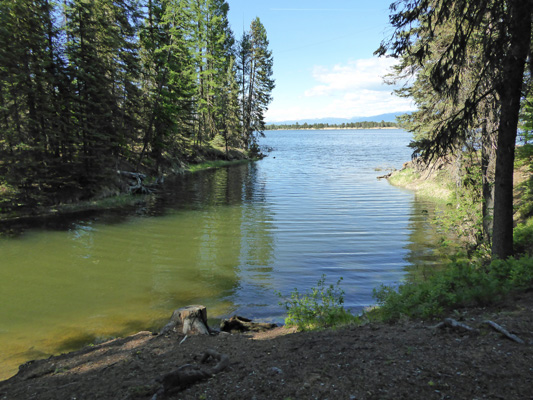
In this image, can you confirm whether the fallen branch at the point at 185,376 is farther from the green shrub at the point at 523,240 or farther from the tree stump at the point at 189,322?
the green shrub at the point at 523,240

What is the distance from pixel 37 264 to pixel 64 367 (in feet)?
26.3

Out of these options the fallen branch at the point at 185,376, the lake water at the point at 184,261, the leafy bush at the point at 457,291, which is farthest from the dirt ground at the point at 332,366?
the lake water at the point at 184,261

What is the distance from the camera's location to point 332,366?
14.9 feet

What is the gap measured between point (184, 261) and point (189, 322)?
544cm

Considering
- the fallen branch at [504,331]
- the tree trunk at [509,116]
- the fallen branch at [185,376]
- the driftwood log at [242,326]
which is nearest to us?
the fallen branch at [185,376]

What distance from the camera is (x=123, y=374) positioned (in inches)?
199

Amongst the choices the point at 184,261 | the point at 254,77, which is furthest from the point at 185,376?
the point at 254,77

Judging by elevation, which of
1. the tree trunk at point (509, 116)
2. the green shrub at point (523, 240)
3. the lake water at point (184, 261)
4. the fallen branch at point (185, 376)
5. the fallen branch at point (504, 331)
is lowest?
the lake water at point (184, 261)

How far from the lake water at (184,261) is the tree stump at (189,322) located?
3.15 feet

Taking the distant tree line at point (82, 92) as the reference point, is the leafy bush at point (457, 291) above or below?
below

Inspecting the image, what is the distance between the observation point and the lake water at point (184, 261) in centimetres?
855

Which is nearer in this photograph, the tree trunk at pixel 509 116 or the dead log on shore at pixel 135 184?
the tree trunk at pixel 509 116

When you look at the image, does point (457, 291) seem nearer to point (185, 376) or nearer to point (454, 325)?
point (454, 325)

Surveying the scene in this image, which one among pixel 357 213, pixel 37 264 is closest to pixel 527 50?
pixel 357 213
